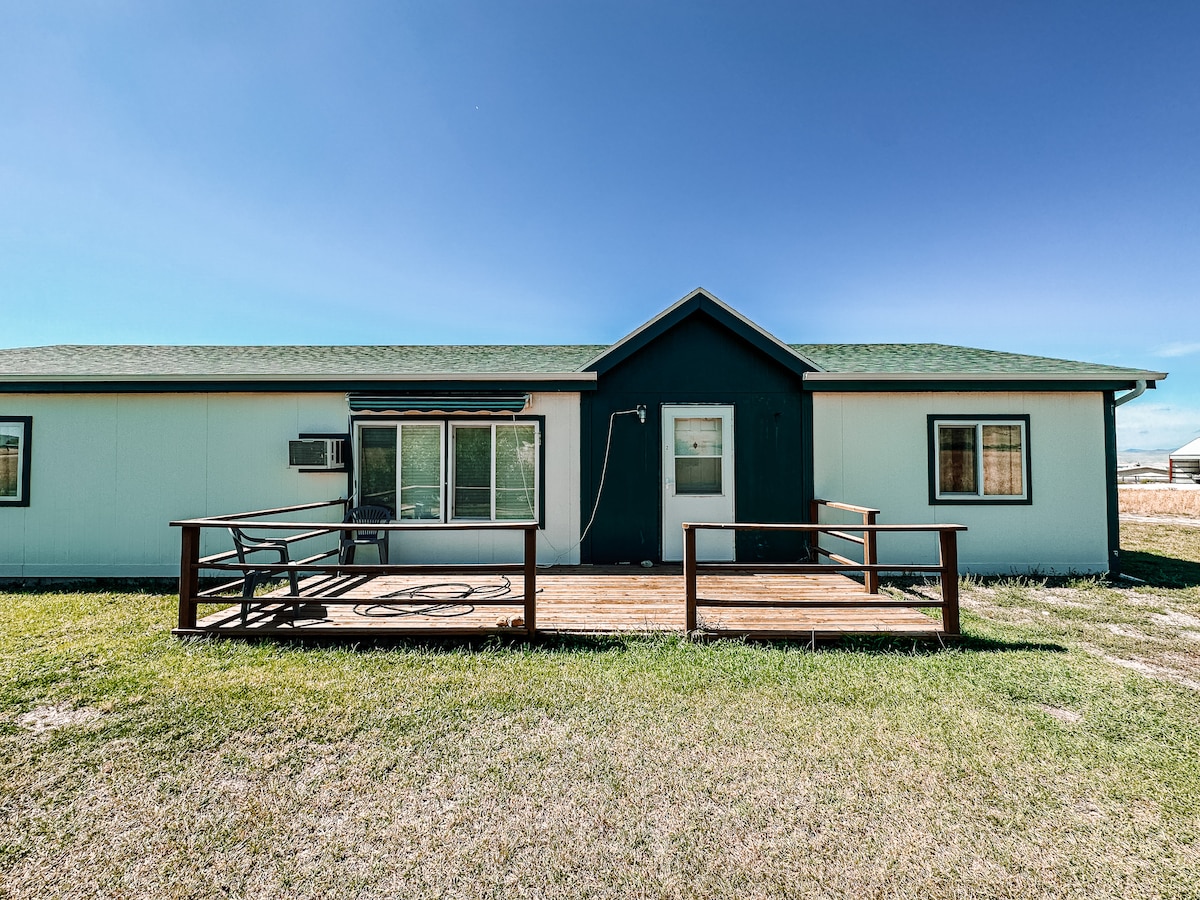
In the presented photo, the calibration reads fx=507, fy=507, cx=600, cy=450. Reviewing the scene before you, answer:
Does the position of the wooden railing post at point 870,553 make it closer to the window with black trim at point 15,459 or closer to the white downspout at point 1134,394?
the white downspout at point 1134,394

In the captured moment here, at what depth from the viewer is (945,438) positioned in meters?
7.53

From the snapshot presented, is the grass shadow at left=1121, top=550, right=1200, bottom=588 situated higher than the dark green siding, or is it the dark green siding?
the dark green siding

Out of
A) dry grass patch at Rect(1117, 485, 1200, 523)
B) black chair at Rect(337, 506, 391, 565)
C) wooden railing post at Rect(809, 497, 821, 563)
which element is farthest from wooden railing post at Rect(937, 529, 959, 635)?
dry grass patch at Rect(1117, 485, 1200, 523)

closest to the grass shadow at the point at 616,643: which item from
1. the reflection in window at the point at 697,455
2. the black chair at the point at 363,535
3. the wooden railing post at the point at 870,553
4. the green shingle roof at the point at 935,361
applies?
the wooden railing post at the point at 870,553

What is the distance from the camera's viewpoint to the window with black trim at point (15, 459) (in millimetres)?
7246

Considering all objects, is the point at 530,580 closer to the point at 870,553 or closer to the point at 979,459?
the point at 870,553

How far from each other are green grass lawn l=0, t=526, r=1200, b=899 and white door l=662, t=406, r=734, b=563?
3.11 m

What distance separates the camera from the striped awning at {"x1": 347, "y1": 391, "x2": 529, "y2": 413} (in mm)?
7148

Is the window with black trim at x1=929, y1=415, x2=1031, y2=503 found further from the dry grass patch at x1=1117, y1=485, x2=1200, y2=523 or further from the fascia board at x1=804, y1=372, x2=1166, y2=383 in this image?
the dry grass patch at x1=1117, y1=485, x2=1200, y2=523

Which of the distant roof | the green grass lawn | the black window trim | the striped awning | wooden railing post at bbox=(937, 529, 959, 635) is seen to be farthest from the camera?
the distant roof

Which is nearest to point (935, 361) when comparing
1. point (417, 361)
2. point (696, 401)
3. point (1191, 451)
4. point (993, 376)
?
point (993, 376)

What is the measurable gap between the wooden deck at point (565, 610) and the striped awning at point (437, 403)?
2331 mm

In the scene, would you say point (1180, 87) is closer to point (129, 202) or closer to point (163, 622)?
point (163, 622)

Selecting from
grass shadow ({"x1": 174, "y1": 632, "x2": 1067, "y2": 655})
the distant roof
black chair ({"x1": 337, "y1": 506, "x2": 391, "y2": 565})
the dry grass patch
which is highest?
the distant roof
